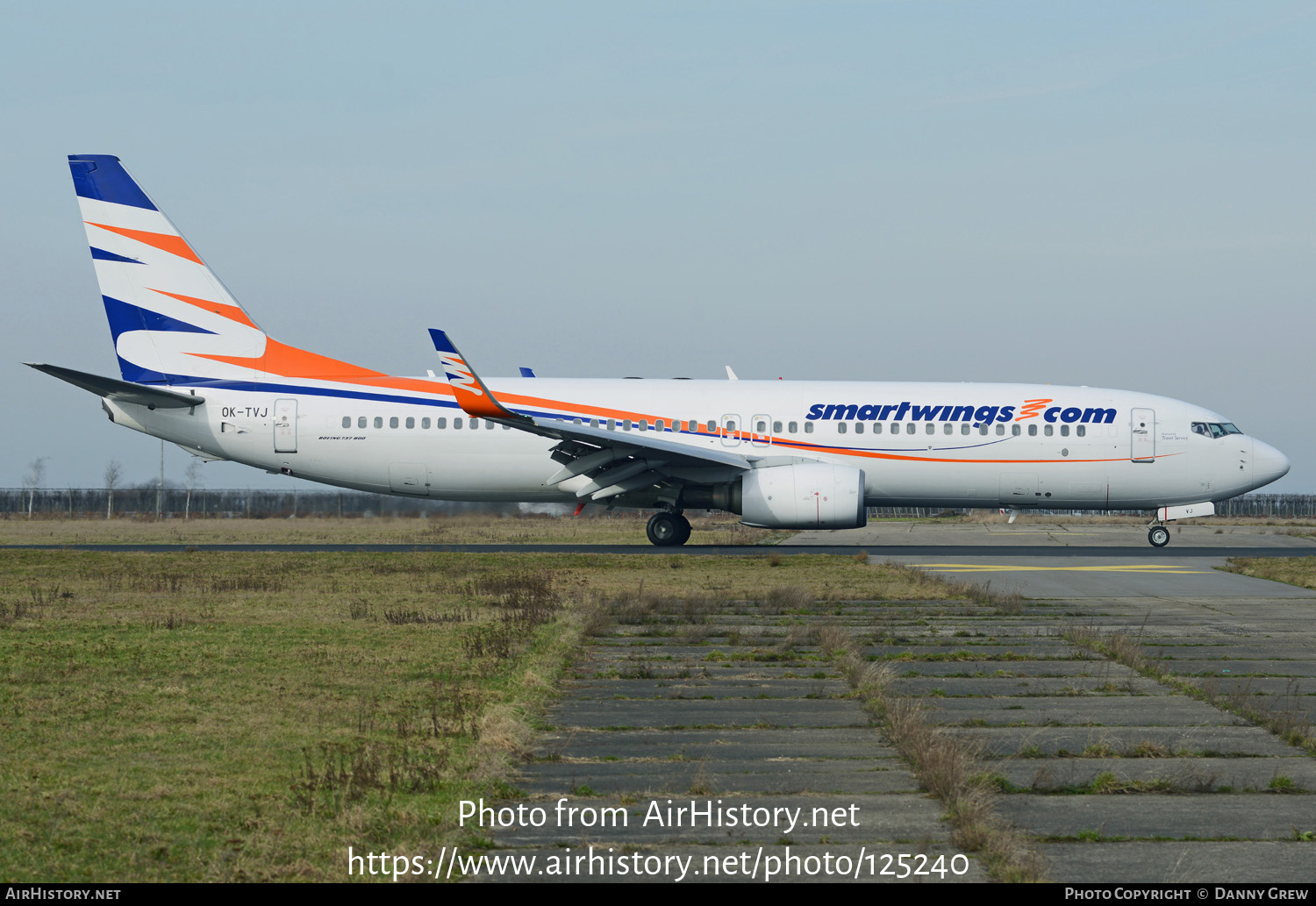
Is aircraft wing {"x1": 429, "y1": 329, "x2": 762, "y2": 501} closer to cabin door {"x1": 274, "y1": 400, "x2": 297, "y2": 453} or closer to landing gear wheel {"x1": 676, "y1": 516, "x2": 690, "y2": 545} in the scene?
landing gear wheel {"x1": 676, "y1": 516, "x2": 690, "y2": 545}

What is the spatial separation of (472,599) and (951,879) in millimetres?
10603

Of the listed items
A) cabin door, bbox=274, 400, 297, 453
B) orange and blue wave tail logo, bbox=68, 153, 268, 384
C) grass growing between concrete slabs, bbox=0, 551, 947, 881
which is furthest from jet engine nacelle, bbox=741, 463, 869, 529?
orange and blue wave tail logo, bbox=68, 153, 268, 384

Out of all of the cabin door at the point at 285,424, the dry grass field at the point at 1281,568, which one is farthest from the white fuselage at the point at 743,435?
the dry grass field at the point at 1281,568

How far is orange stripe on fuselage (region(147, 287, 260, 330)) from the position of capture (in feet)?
82.4

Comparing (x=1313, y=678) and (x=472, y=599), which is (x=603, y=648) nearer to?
(x=472, y=599)

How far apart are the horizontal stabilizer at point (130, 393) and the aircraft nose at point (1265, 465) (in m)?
22.9

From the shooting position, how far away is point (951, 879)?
430 centimetres

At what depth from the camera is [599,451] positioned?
924 inches

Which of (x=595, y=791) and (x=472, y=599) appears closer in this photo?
(x=595, y=791)

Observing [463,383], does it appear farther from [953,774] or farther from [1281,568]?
[953,774]

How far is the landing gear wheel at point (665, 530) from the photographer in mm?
25250

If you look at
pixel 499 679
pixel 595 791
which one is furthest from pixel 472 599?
pixel 595 791

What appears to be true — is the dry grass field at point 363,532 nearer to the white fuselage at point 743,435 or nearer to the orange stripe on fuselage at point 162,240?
the white fuselage at point 743,435

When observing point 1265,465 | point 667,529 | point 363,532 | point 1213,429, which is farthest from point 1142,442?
point 363,532
